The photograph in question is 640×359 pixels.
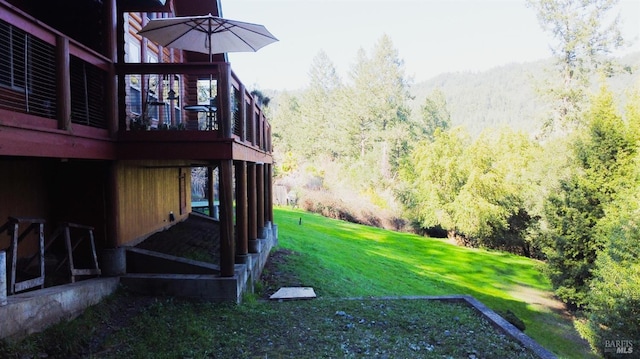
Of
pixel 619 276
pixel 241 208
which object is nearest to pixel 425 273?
pixel 619 276

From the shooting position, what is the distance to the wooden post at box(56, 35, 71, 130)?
17.2 ft

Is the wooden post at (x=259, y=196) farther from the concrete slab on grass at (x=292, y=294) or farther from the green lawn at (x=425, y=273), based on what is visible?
the concrete slab on grass at (x=292, y=294)

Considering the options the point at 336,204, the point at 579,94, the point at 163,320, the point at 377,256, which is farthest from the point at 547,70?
the point at 163,320

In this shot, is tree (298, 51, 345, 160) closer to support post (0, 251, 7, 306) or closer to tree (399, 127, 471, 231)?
tree (399, 127, 471, 231)

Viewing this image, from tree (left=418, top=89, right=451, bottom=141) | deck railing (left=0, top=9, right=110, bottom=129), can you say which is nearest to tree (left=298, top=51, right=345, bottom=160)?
tree (left=418, top=89, right=451, bottom=141)

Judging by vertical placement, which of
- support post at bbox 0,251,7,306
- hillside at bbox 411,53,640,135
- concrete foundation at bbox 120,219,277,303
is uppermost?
hillside at bbox 411,53,640,135

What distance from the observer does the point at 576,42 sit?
34.2 metres

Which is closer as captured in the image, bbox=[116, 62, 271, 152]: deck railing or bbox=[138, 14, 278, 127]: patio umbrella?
bbox=[116, 62, 271, 152]: deck railing

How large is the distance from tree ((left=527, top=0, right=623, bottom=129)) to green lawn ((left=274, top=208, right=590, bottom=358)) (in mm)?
15642

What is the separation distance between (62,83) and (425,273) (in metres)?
16.1

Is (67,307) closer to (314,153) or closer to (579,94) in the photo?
(579,94)

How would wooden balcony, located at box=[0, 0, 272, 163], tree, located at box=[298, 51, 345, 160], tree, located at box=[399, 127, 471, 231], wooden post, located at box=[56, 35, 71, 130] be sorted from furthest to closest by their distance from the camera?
1. tree, located at box=[298, 51, 345, 160]
2. tree, located at box=[399, 127, 471, 231]
3. wooden post, located at box=[56, 35, 71, 130]
4. wooden balcony, located at box=[0, 0, 272, 163]

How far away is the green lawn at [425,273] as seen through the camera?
486 inches

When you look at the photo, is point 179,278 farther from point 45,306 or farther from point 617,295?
point 617,295
